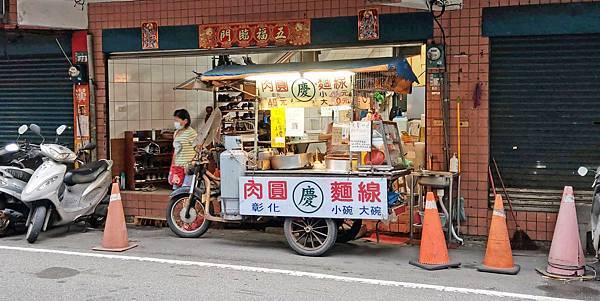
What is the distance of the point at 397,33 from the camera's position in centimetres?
938

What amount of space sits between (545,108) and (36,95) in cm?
861

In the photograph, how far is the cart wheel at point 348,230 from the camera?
8.78 metres

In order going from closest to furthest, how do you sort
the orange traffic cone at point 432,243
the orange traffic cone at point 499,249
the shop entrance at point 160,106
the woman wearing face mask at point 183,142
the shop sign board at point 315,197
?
1. the orange traffic cone at point 499,249
2. the orange traffic cone at point 432,243
3. the shop sign board at point 315,197
4. the woman wearing face mask at point 183,142
5. the shop entrance at point 160,106

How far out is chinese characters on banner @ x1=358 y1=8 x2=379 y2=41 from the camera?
9.47 m

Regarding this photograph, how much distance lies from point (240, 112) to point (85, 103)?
3104mm

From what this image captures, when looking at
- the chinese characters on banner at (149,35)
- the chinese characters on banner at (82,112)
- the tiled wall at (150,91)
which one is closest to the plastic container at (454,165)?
the tiled wall at (150,91)

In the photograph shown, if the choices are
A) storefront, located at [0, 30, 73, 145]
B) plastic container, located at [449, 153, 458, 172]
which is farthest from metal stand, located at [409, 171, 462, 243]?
storefront, located at [0, 30, 73, 145]

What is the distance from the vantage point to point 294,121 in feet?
29.1

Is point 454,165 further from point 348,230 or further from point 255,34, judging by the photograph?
point 255,34

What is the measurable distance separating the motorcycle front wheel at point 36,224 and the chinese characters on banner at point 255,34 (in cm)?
356

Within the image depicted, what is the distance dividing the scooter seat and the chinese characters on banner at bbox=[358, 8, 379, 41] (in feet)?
14.9

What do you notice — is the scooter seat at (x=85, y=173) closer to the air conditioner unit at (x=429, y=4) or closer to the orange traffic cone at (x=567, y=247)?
the air conditioner unit at (x=429, y=4)

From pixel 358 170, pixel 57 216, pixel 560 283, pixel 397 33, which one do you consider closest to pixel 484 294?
pixel 560 283

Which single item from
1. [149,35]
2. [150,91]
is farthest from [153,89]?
[149,35]
